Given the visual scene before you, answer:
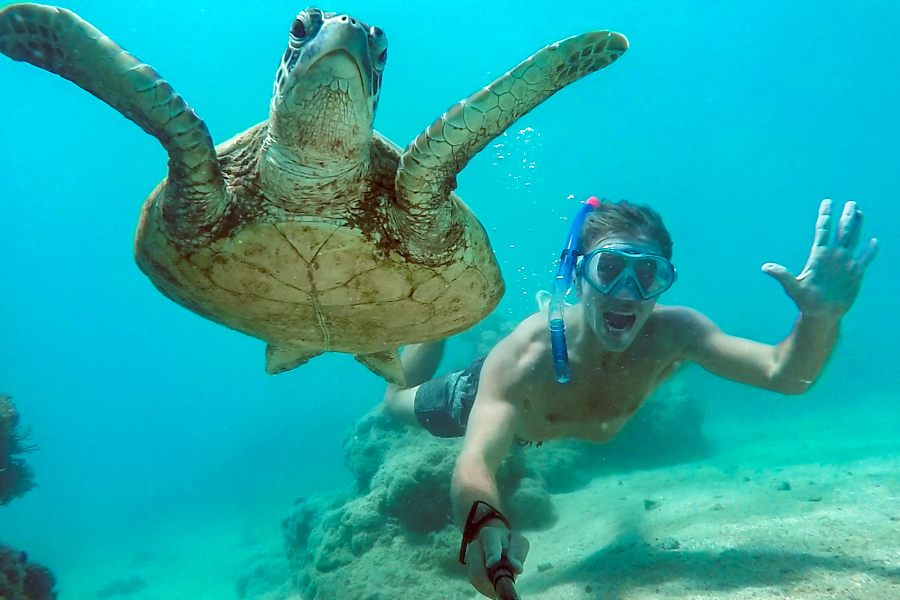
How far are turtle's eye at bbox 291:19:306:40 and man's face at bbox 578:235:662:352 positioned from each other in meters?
2.87

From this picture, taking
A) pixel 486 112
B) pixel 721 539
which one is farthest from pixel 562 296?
pixel 486 112

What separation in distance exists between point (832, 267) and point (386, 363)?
3.94 meters

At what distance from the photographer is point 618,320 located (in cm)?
379

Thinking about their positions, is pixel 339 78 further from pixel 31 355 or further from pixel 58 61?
pixel 31 355

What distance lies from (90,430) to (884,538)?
8256 centimetres

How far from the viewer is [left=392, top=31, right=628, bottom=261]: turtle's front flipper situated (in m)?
1.92

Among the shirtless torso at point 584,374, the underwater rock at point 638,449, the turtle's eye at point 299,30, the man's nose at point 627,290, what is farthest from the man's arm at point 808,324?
the underwater rock at point 638,449

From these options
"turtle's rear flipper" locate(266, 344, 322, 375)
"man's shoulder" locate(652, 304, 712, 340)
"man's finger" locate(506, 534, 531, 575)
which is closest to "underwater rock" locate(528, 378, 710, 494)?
"man's shoulder" locate(652, 304, 712, 340)

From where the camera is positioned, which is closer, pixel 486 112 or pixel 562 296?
pixel 486 112

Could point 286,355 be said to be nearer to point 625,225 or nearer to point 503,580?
point 503,580

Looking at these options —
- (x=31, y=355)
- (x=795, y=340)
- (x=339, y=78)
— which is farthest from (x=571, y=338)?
(x=31, y=355)

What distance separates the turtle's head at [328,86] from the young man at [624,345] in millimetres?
2094

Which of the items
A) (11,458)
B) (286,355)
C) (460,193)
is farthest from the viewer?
(460,193)

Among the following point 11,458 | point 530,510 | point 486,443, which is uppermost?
point 11,458
